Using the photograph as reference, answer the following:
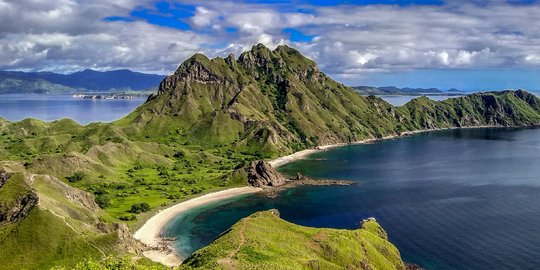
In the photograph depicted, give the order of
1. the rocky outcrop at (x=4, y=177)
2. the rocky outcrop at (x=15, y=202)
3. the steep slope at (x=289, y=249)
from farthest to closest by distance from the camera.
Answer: the rocky outcrop at (x=4, y=177) → the rocky outcrop at (x=15, y=202) → the steep slope at (x=289, y=249)

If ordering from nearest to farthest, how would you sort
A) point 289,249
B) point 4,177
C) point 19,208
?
point 289,249
point 19,208
point 4,177

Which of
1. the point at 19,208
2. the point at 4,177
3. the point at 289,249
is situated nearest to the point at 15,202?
the point at 19,208

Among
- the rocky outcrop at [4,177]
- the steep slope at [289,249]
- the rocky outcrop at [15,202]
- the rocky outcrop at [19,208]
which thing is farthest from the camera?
the rocky outcrop at [4,177]

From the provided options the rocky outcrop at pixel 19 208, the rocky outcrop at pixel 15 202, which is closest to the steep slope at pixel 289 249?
the rocky outcrop at pixel 19 208

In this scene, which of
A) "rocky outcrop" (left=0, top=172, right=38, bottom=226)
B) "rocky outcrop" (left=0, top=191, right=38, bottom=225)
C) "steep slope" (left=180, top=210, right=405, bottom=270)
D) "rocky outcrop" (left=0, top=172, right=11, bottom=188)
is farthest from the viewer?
"rocky outcrop" (left=0, top=172, right=11, bottom=188)

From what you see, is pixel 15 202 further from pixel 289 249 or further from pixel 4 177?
pixel 289 249

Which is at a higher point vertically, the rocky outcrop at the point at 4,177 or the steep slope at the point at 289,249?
the rocky outcrop at the point at 4,177

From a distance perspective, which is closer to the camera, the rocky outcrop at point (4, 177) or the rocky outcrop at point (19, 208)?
the rocky outcrop at point (19, 208)

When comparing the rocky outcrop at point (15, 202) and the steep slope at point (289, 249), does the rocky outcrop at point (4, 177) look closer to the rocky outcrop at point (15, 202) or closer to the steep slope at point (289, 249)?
the rocky outcrop at point (15, 202)

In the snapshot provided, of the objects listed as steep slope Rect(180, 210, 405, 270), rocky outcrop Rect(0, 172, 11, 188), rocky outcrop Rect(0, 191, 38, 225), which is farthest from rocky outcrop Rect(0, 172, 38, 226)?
steep slope Rect(180, 210, 405, 270)

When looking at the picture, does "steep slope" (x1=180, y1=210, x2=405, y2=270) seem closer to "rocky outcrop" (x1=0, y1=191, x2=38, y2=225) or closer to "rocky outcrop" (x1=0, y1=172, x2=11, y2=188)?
"rocky outcrop" (x1=0, y1=191, x2=38, y2=225)
